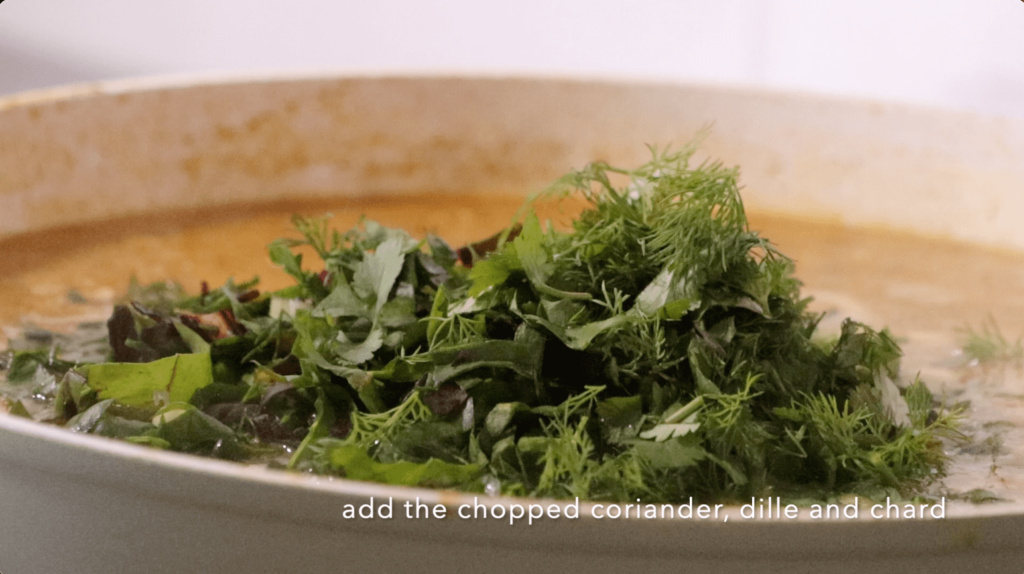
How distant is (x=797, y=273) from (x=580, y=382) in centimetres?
67

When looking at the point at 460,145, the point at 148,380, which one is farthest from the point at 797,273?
the point at 148,380

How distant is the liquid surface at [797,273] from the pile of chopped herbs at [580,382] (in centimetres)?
15

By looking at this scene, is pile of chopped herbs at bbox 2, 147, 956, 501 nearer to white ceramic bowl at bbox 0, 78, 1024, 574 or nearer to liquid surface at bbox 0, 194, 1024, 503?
liquid surface at bbox 0, 194, 1024, 503

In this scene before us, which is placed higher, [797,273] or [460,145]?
[460,145]

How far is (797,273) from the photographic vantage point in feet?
4.19

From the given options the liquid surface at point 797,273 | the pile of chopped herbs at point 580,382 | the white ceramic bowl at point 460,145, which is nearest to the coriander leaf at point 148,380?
the pile of chopped herbs at point 580,382

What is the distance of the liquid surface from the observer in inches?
38.9

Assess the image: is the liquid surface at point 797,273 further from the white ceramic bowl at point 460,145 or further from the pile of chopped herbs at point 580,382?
the pile of chopped herbs at point 580,382

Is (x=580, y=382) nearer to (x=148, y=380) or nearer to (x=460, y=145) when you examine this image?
(x=148, y=380)

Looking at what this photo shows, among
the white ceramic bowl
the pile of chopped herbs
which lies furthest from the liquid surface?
the pile of chopped herbs

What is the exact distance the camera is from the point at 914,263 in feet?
4.43

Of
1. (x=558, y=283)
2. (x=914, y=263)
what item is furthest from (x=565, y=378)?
(x=914, y=263)

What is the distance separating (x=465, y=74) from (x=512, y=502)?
1.19 meters

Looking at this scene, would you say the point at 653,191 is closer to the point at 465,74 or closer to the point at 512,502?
the point at 512,502
